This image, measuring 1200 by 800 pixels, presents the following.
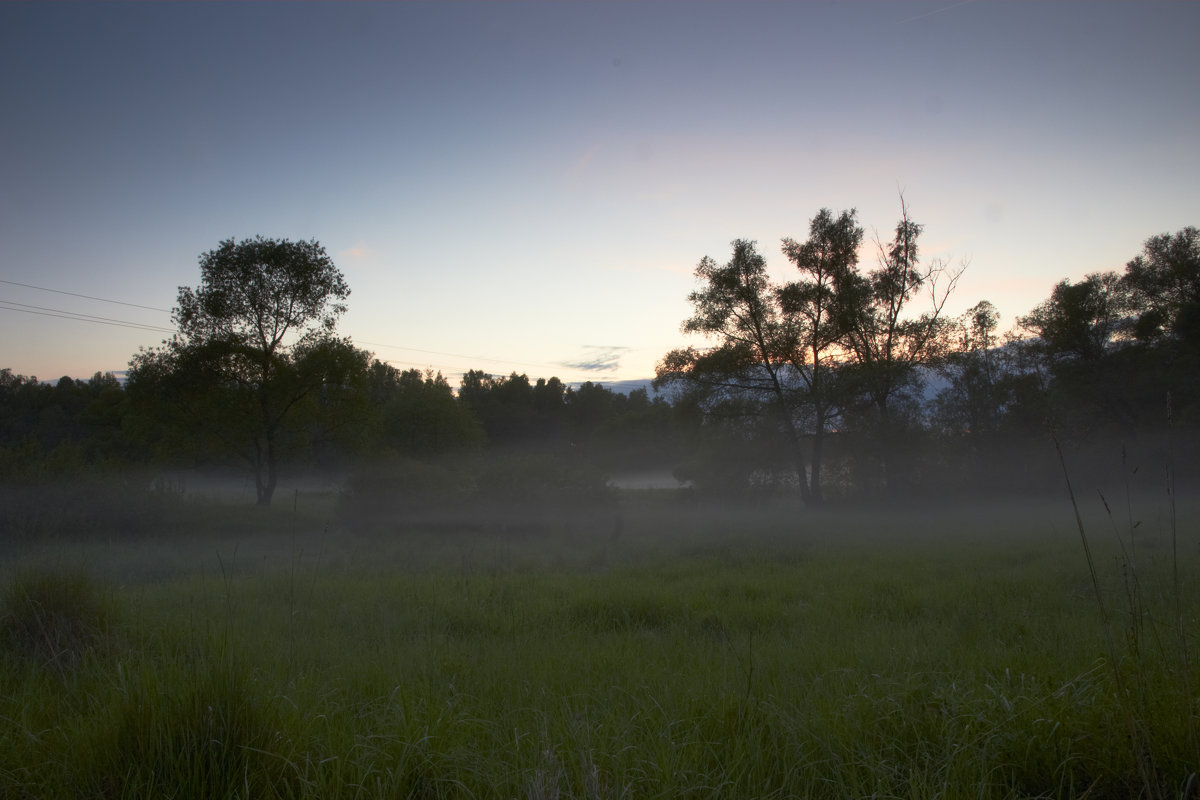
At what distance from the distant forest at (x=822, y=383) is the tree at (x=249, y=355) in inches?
2.8

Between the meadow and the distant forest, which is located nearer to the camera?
the meadow

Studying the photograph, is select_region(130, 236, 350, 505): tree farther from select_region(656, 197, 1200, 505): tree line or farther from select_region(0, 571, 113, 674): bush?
select_region(0, 571, 113, 674): bush

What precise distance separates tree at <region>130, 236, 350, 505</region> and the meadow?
1644cm

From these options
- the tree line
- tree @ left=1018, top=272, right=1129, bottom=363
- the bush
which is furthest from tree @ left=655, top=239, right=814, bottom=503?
the bush

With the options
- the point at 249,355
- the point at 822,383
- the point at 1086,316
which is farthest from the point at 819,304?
the point at 249,355

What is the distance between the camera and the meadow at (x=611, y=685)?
2.82 meters

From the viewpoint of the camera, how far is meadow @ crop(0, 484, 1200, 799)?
111 inches

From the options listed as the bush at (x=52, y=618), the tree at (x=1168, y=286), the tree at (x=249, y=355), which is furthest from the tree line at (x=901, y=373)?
the bush at (x=52, y=618)

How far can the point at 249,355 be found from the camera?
24.4 metres

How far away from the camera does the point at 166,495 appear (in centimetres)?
1989

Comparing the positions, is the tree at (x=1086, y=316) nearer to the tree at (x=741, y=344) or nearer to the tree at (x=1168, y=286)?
the tree at (x=1168, y=286)

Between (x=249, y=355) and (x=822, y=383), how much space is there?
23596 mm

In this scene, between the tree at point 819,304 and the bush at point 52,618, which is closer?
the bush at point 52,618

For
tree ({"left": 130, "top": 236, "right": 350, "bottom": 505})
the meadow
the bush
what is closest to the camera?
the meadow
